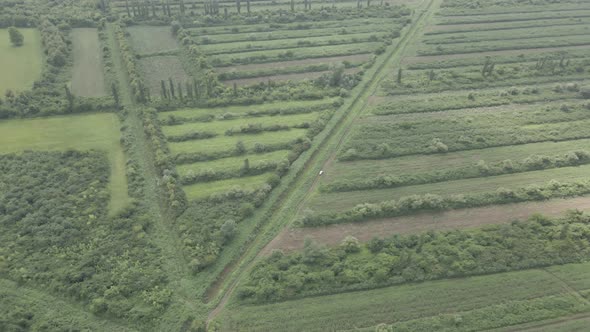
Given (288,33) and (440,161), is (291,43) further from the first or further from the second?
(440,161)

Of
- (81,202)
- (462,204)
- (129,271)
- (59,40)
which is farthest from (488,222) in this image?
(59,40)

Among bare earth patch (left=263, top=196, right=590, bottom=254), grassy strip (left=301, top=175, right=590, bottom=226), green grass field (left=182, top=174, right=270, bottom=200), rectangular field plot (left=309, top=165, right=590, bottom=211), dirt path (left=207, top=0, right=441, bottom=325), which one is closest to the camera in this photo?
dirt path (left=207, top=0, right=441, bottom=325)

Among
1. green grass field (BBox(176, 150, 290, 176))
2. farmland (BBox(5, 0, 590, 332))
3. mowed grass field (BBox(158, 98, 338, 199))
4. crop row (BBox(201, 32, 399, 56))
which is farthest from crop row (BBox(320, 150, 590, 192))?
crop row (BBox(201, 32, 399, 56))

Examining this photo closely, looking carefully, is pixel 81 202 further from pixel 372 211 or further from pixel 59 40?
pixel 59 40

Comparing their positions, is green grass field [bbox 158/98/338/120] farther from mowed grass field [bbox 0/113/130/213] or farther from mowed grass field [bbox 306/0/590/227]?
mowed grass field [bbox 306/0/590/227]

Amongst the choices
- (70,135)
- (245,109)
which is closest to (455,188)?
(245,109)

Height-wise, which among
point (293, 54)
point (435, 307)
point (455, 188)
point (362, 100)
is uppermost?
point (293, 54)
